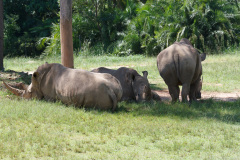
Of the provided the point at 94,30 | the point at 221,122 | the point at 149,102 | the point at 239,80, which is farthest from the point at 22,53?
the point at 221,122

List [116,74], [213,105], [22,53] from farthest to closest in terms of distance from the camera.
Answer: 1. [22,53]
2. [116,74]
3. [213,105]

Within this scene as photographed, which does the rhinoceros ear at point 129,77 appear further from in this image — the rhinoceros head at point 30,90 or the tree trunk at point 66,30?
the tree trunk at point 66,30

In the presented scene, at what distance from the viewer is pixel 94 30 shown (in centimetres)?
2969

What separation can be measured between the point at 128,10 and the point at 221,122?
70.8 ft

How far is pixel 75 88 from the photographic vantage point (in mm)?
8727

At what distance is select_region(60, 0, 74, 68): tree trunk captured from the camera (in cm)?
1272

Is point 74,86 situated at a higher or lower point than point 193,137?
higher

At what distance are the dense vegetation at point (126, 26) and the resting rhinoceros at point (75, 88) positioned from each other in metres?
14.8

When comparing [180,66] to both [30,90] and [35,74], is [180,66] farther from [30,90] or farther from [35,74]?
[30,90]

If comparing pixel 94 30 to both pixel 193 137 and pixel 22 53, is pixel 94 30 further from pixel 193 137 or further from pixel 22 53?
pixel 193 137

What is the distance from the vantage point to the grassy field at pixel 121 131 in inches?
231

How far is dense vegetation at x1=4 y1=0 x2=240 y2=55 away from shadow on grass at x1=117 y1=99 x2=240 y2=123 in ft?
43.9

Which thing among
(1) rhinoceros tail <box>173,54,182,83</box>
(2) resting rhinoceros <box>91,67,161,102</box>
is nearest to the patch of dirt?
(2) resting rhinoceros <box>91,67,161,102</box>

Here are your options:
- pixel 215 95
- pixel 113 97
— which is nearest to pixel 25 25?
pixel 215 95
